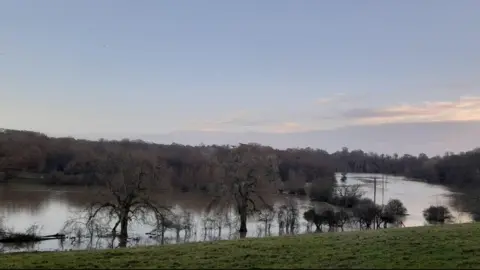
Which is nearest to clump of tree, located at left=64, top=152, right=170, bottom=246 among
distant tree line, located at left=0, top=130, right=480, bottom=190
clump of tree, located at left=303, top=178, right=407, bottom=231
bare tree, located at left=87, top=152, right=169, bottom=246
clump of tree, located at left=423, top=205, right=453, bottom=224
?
bare tree, located at left=87, top=152, right=169, bottom=246

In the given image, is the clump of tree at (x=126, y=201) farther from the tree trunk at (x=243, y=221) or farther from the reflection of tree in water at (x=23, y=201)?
the reflection of tree in water at (x=23, y=201)

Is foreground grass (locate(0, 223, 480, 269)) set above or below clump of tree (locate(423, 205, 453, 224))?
above

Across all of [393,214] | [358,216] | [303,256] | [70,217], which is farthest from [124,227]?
[393,214]

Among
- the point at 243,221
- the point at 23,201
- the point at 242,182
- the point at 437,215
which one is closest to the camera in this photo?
the point at 243,221

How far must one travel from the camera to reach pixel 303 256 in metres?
8.79

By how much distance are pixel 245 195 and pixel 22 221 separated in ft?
44.2

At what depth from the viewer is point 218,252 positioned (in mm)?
9656

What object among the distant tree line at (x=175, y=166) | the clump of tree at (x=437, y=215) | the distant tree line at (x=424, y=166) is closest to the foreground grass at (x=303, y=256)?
the clump of tree at (x=437, y=215)

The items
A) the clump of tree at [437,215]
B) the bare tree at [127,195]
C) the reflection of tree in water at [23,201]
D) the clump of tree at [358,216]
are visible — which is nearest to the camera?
the bare tree at [127,195]

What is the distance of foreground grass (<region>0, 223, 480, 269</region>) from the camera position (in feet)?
25.6

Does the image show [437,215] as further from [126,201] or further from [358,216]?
[126,201]

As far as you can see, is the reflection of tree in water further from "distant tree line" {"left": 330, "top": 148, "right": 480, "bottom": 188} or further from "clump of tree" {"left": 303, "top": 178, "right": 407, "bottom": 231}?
"distant tree line" {"left": 330, "top": 148, "right": 480, "bottom": 188}

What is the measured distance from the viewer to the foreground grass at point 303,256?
780 centimetres

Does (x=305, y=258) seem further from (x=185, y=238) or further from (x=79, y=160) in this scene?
(x=79, y=160)
